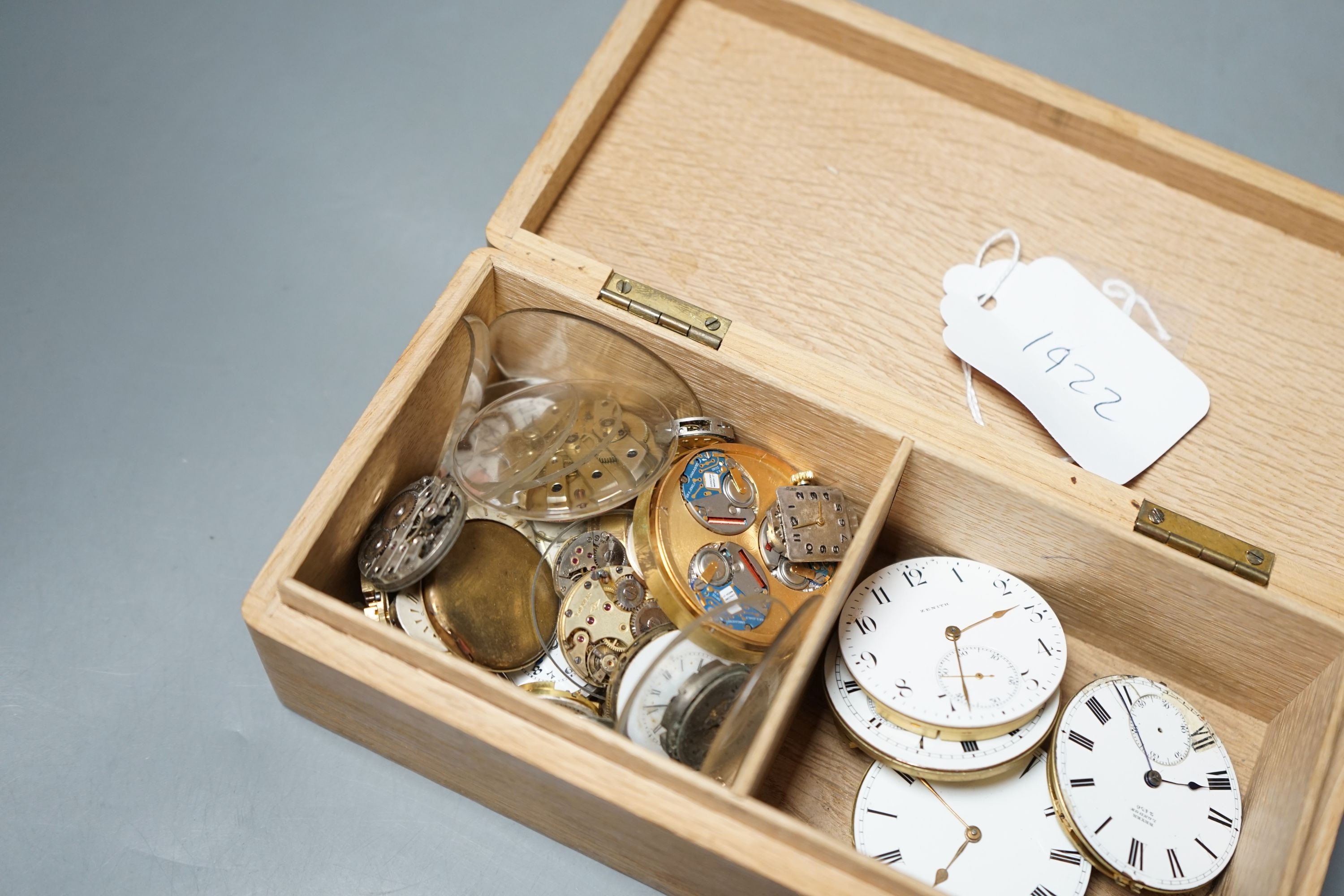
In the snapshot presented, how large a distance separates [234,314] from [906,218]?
1106mm

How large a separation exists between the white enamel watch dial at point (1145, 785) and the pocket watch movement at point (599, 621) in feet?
1.92

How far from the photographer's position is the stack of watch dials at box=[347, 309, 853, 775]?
1.55 m

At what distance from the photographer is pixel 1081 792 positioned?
1592mm

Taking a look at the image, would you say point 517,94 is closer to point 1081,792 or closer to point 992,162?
point 992,162

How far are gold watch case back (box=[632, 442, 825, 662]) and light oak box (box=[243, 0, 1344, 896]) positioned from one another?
5cm

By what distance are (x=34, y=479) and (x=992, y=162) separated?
154 cm

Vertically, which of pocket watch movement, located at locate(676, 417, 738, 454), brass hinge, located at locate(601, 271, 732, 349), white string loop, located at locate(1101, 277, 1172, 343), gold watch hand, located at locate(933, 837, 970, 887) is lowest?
gold watch hand, located at locate(933, 837, 970, 887)

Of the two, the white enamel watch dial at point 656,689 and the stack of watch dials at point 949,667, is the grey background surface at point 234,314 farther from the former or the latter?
the stack of watch dials at point 949,667

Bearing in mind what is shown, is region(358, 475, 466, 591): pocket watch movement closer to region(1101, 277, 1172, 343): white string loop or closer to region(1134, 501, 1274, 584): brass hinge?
region(1134, 501, 1274, 584): brass hinge

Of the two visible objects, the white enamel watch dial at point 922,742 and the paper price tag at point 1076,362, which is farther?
the paper price tag at point 1076,362

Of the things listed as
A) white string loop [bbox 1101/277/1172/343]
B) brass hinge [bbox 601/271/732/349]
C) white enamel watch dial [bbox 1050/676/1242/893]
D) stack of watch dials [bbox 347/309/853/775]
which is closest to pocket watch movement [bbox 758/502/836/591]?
stack of watch dials [bbox 347/309/853/775]

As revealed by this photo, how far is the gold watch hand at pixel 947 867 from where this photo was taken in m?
1.57

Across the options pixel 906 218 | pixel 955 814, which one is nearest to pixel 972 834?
pixel 955 814

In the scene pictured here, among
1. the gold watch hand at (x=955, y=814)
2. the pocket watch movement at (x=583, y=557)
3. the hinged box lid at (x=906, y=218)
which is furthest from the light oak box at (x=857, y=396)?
the pocket watch movement at (x=583, y=557)
